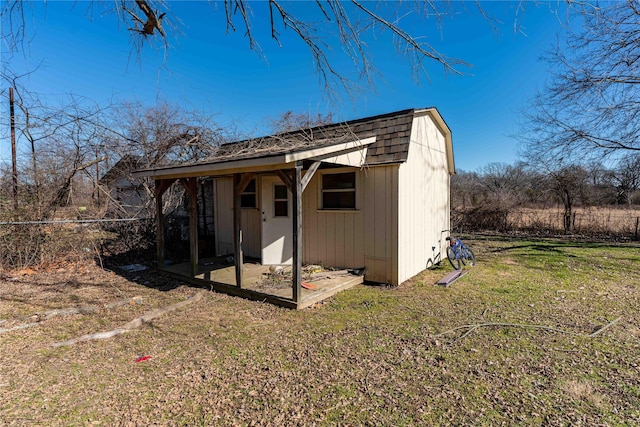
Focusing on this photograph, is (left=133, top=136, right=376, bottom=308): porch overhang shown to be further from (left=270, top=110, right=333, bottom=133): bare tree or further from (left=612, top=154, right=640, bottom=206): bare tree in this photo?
(left=612, top=154, right=640, bottom=206): bare tree

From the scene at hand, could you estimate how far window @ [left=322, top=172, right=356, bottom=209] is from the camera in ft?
20.0

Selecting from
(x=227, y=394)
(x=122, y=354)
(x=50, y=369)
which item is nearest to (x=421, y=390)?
(x=227, y=394)

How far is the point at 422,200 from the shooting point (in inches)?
262

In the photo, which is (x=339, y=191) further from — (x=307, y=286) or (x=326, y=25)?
(x=326, y=25)

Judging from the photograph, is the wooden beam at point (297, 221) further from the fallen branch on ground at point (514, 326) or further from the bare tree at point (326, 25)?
the fallen branch on ground at point (514, 326)

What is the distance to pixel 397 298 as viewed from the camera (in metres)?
4.98

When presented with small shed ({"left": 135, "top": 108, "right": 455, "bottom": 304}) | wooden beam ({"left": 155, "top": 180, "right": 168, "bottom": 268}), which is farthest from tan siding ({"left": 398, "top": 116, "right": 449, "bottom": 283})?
wooden beam ({"left": 155, "top": 180, "right": 168, "bottom": 268})

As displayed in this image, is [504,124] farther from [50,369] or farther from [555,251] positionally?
[50,369]

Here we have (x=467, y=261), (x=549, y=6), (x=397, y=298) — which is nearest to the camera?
(x=549, y=6)

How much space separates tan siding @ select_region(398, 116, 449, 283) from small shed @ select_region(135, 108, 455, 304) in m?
0.02

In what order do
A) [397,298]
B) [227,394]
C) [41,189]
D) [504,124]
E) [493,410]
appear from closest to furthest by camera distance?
1. [493,410]
2. [227,394]
3. [397,298]
4. [41,189]
5. [504,124]

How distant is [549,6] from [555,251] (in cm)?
889

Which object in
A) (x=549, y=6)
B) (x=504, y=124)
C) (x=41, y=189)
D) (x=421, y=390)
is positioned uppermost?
(x=504, y=124)

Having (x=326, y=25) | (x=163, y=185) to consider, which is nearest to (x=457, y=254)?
(x=326, y=25)
